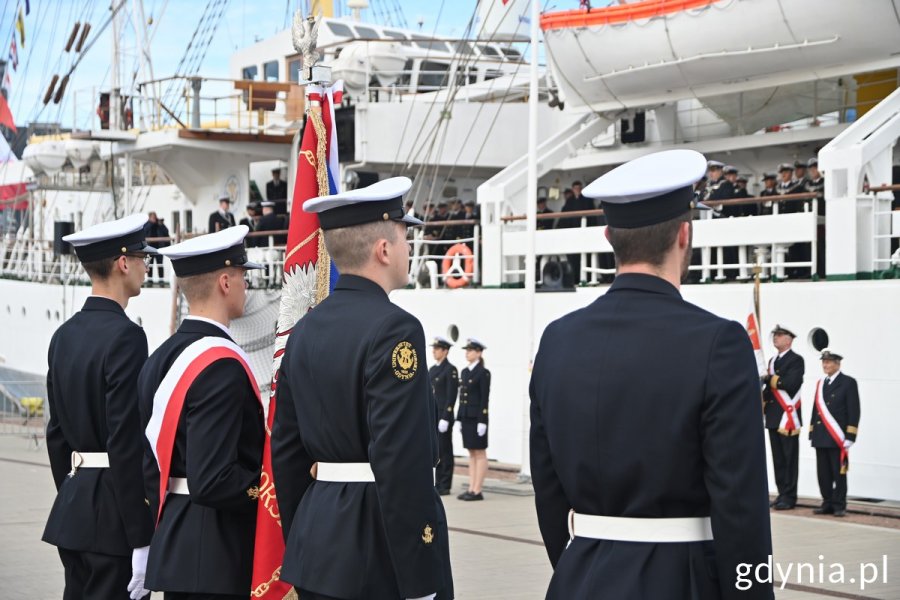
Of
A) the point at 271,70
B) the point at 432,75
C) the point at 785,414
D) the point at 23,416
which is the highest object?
the point at 271,70

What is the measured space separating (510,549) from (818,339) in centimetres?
538

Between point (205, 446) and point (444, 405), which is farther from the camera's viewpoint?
point (444, 405)

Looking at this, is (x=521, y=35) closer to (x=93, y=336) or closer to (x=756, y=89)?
(x=756, y=89)

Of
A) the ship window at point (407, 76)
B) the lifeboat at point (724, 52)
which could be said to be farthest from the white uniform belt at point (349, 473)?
the ship window at point (407, 76)

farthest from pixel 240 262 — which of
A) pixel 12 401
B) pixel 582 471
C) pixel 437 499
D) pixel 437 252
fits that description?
pixel 12 401

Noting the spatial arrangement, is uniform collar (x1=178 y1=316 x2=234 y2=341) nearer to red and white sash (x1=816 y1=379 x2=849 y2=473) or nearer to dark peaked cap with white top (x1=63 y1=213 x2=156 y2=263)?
dark peaked cap with white top (x1=63 y1=213 x2=156 y2=263)

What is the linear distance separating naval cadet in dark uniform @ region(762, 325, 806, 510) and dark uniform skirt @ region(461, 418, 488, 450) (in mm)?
3049

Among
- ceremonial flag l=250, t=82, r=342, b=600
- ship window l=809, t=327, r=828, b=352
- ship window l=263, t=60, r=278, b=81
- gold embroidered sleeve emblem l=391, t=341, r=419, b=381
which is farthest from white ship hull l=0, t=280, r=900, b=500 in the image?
ship window l=263, t=60, r=278, b=81

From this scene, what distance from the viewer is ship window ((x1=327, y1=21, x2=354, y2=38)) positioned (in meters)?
27.2

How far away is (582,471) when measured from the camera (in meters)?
3.17

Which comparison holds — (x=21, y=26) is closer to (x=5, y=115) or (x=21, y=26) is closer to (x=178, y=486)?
(x=5, y=115)

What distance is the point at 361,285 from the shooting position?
3.95 m

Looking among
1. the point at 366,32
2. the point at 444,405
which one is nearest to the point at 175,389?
the point at 444,405

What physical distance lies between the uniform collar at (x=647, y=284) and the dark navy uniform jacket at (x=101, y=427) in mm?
2597
